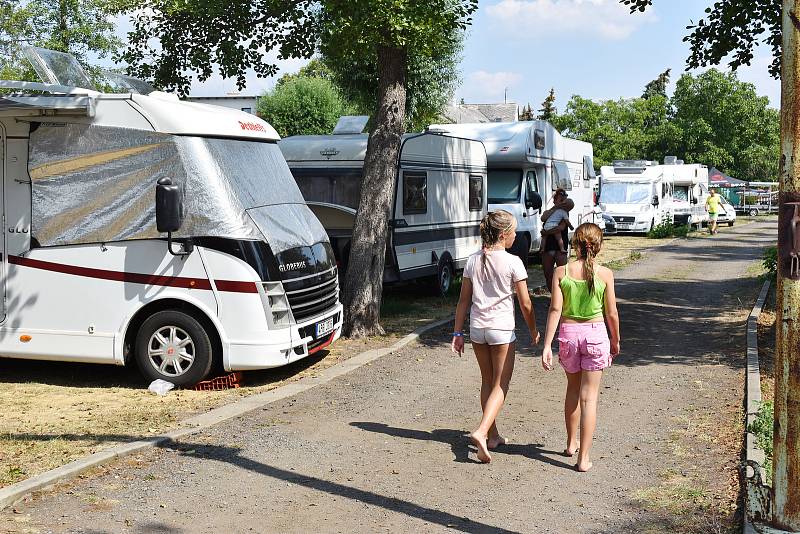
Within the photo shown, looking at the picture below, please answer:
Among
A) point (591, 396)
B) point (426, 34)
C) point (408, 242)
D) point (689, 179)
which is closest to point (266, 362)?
point (591, 396)

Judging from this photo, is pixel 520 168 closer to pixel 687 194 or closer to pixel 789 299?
pixel 789 299

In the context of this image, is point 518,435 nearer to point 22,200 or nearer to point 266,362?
point 266,362

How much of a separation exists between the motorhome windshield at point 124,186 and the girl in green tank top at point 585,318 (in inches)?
152

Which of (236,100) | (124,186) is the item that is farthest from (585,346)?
(236,100)

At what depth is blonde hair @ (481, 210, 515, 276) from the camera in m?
6.88

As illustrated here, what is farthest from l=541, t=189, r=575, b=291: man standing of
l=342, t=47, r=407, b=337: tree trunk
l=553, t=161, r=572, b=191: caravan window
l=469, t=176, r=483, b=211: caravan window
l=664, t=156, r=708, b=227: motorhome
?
l=664, t=156, r=708, b=227: motorhome

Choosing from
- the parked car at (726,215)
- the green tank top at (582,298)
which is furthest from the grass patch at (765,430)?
the parked car at (726,215)

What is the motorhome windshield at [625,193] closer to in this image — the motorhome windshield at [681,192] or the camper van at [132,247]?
the motorhome windshield at [681,192]

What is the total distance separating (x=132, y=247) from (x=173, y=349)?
1081 mm

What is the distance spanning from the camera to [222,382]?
972cm

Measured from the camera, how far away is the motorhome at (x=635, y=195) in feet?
116

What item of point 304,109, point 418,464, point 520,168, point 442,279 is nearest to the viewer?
point 418,464

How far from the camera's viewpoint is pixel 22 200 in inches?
383

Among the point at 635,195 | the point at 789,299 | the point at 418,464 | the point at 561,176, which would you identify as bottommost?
the point at 418,464
